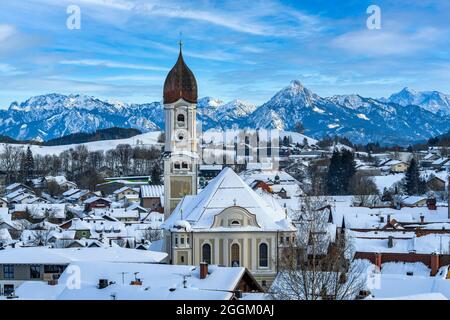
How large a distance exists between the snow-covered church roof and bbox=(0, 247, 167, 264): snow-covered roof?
7.54ft

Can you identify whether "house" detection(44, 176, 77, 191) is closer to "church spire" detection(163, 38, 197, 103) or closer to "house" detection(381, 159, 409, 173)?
"house" detection(381, 159, 409, 173)

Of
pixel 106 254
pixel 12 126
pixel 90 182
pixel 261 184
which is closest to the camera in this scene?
pixel 106 254

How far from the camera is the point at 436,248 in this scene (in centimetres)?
3550

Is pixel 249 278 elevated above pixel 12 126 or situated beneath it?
situated beneath

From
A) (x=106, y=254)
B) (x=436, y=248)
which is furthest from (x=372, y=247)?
(x=106, y=254)

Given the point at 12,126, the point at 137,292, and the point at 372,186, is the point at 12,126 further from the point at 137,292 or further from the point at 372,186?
the point at 372,186

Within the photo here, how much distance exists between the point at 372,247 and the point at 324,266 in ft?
70.3

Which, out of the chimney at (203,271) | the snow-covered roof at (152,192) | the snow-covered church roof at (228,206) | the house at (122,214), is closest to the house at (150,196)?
the snow-covered roof at (152,192)

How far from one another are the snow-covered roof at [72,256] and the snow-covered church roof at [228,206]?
230cm

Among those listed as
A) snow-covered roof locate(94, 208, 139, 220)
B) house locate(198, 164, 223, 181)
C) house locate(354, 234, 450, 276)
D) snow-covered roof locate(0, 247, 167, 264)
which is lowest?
snow-covered roof locate(94, 208, 139, 220)

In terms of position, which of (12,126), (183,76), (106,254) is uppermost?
(183,76)

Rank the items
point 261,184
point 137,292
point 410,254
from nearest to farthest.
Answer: point 137,292 < point 410,254 < point 261,184

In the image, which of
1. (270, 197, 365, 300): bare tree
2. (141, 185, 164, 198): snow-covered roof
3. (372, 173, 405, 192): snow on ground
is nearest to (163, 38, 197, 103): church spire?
(270, 197, 365, 300): bare tree

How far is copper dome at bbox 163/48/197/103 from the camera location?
43.9 m
